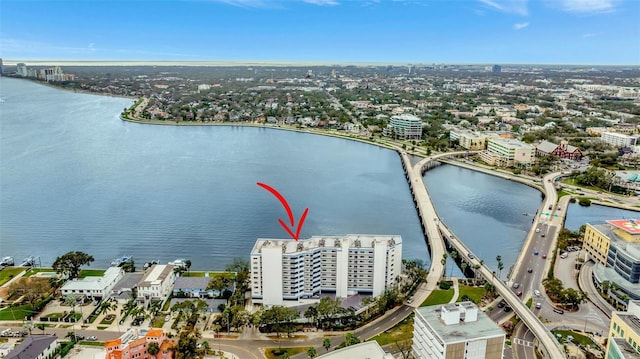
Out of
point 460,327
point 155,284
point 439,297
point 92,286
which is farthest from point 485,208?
point 92,286

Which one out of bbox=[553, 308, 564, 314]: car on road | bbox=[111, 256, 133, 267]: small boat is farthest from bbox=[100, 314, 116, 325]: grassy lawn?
bbox=[553, 308, 564, 314]: car on road

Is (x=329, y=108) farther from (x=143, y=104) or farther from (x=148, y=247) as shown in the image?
(x=148, y=247)

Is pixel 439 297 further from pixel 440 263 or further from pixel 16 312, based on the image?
pixel 16 312

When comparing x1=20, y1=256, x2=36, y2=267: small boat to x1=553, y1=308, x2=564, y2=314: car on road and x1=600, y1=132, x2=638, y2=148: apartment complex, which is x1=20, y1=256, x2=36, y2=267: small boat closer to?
x1=553, y1=308, x2=564, y2=314: car on road

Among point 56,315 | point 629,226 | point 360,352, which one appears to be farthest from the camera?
point 629,226

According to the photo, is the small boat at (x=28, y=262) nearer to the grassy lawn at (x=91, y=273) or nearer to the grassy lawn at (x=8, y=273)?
the grassy lawn at (x=8, y=273)

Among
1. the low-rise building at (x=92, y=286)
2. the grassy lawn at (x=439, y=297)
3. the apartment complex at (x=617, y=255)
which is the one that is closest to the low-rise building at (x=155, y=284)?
the low-rise building at (x=92, y=286)
